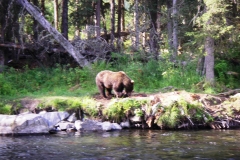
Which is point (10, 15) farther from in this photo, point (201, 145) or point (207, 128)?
point (201, 145)

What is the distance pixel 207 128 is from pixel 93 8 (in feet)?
52.2

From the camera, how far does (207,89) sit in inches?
661

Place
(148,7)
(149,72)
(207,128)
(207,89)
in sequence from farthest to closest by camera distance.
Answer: (148,7), (149,72), (207,89), (207,128)

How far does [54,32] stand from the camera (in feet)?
66.8

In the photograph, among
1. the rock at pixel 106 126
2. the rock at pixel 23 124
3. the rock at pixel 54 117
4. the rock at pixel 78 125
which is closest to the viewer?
the rock at pixel 23 124

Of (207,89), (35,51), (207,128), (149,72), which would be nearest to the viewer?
(207,128)

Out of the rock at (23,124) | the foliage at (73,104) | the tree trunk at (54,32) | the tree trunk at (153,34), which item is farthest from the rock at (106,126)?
the tree trunk at (153,34)

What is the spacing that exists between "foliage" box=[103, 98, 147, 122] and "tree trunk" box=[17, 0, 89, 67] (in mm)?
6755

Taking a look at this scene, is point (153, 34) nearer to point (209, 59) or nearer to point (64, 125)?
point (209, 59)

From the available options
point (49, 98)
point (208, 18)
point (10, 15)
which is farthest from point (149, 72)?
point (10, 15)

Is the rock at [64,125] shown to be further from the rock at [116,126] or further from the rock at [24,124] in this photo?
the rock at [116,126]

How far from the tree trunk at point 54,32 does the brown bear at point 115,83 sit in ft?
15.1

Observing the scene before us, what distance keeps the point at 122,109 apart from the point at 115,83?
1.52 meters

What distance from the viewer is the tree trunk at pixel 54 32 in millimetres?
20031
